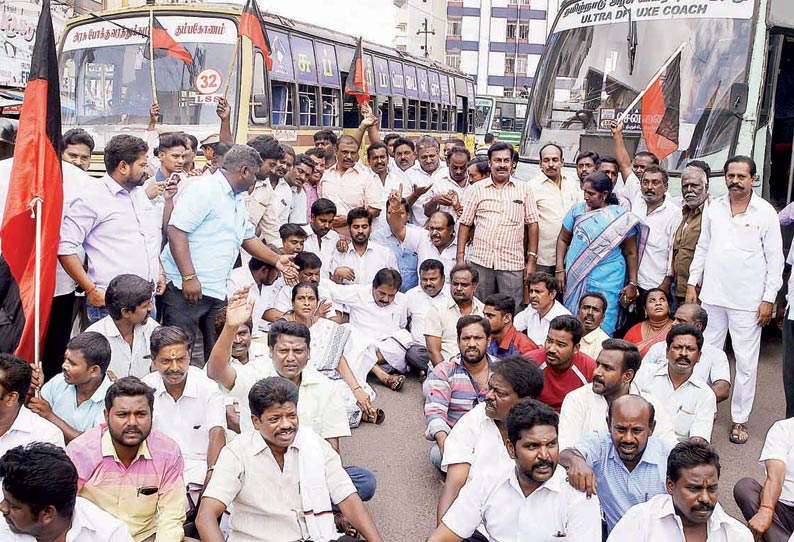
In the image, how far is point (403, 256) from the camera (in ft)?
24.6

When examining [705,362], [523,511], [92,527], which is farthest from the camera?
[705,362]

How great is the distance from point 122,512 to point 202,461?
2.33 ft

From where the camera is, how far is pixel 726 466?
5020mm

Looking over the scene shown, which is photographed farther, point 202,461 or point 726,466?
point 726,466

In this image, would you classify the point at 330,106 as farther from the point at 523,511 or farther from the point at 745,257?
the point at 523,511

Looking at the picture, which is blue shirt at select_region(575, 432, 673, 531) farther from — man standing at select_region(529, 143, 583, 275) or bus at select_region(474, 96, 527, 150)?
bus at select_region(474, 96, 527, 150)

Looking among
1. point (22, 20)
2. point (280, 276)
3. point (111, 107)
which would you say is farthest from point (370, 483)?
point (22, 20)

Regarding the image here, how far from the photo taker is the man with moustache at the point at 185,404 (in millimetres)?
4047

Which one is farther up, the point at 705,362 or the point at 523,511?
the point at 705,362

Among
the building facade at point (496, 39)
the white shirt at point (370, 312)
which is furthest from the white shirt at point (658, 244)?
the building facade at point (496, 39)

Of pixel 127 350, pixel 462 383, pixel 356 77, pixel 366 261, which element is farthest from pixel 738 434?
pixel 356 77

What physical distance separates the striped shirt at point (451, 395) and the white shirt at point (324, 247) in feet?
8.01

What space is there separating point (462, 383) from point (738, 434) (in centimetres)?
196

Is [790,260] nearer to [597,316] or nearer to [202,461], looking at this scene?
[597,316]
